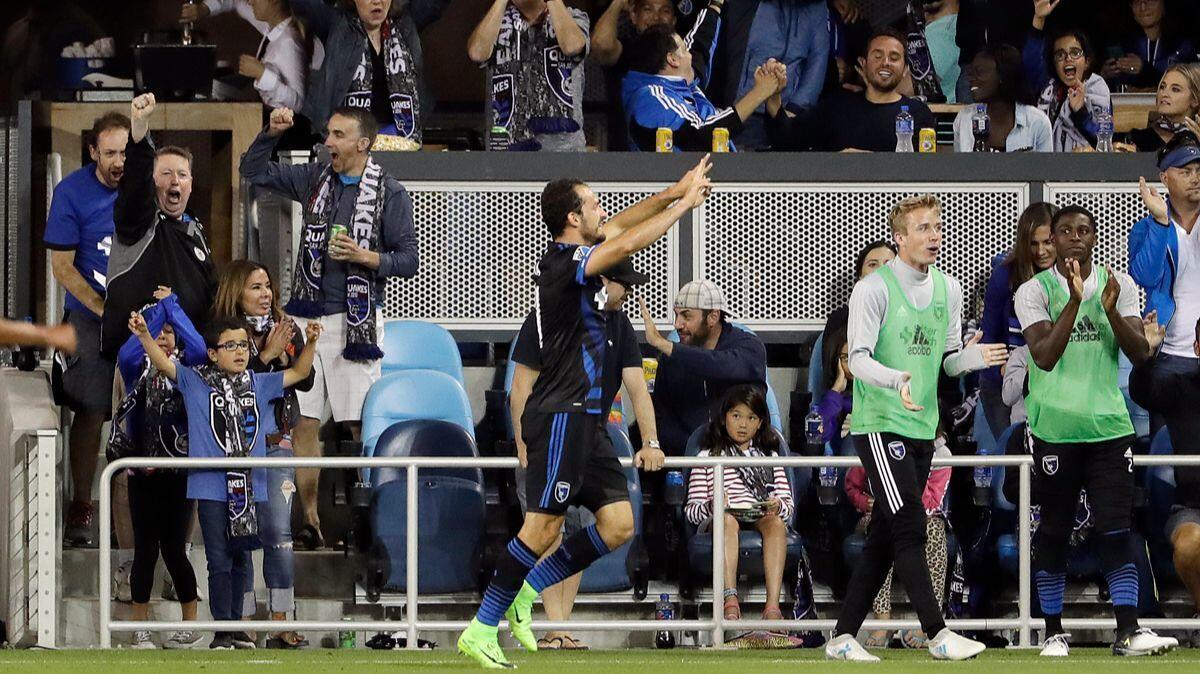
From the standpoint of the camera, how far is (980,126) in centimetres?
1298

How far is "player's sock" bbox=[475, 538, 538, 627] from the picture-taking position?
8680 mm

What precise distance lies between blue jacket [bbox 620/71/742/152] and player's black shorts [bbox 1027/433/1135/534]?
12.6 ft

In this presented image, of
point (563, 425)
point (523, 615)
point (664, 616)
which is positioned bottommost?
point (664, 616)

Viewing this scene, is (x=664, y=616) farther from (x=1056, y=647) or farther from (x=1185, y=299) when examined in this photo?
(x=1185, y=299)

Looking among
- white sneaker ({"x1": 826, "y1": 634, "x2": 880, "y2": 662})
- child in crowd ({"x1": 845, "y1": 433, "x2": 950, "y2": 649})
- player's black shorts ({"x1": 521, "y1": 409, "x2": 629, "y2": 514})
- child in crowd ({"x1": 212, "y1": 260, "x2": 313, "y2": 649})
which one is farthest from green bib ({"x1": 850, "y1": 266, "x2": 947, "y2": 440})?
child in crowd ({"x1": 212, "y1": 260, "x2": 313, "y2": 649})

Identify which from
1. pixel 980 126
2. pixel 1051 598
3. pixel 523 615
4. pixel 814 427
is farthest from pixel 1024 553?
pixel 980 126

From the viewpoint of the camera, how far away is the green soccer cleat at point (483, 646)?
28.2ft

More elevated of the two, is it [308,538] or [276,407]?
[276,407]

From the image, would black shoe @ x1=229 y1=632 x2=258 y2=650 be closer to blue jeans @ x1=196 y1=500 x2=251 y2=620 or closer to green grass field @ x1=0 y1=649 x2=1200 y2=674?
blue jeans @ x1=196 y1=500 x2=251 y2=620

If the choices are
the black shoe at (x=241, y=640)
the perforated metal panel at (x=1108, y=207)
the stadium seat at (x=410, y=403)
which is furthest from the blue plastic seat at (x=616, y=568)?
the perforated metal panel at (x=1108, y=207)

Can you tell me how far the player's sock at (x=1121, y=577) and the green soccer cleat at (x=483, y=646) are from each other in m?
2.69

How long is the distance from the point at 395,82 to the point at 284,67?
781mm

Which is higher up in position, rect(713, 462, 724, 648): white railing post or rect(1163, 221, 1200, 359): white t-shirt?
rect(1163, 221, 1200, 359): white t-shirt

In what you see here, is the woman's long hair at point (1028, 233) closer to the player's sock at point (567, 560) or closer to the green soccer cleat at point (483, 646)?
the player's sock at point (567, 560)
